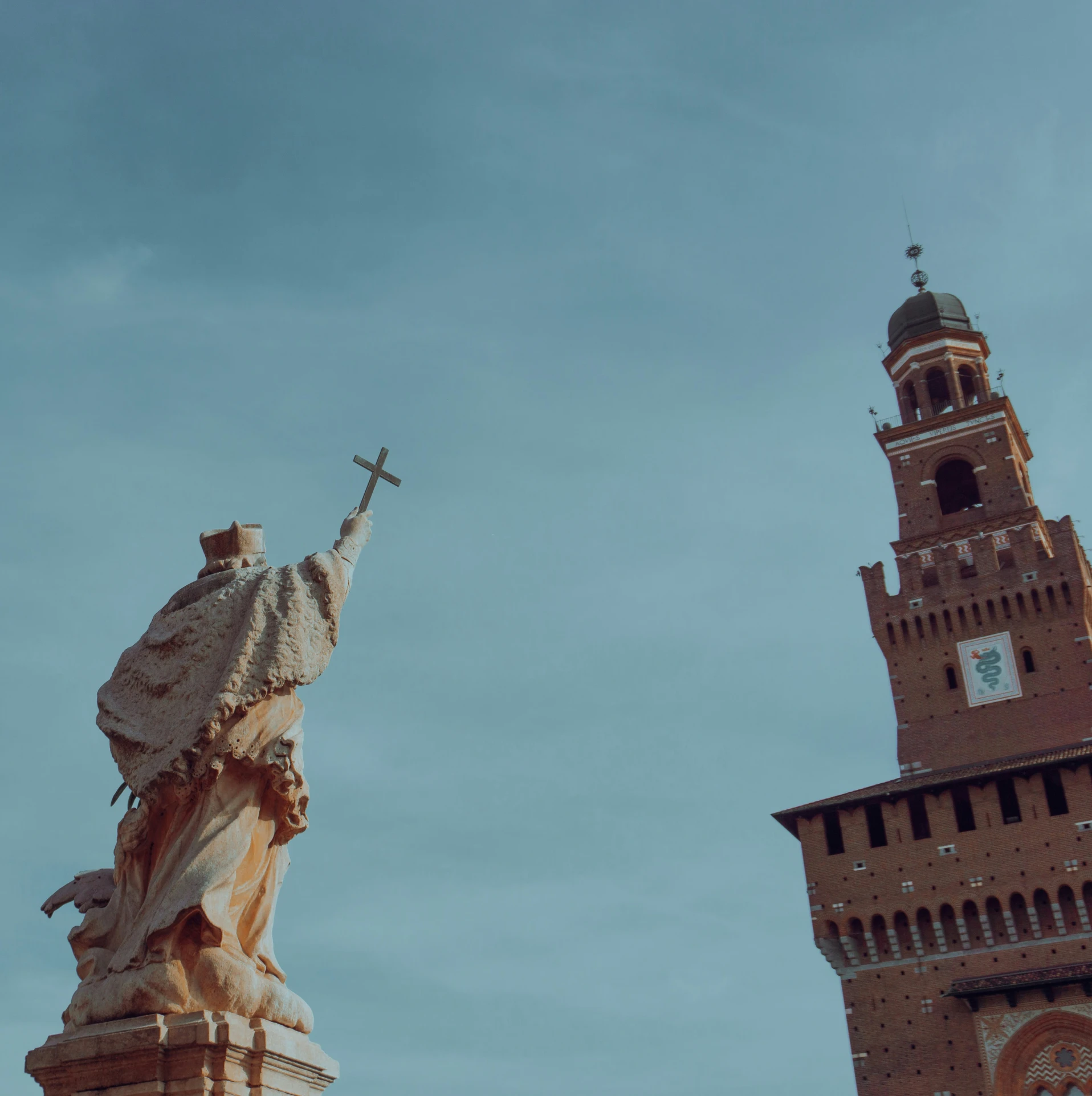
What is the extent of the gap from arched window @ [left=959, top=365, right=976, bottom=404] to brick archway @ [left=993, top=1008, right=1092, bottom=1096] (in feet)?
63.4

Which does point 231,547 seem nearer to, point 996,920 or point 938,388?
point 996,920

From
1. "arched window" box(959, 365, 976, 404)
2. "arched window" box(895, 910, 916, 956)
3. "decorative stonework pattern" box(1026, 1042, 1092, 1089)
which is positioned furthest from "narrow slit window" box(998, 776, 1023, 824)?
"arched window" box(959, 365, 976, 404)

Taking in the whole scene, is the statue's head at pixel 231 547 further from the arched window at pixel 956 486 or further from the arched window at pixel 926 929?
the arched window at pixel 956 486

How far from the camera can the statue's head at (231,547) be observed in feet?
21.4

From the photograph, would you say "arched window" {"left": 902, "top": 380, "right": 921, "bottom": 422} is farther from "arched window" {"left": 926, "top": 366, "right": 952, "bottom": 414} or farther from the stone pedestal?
the stone pedestal

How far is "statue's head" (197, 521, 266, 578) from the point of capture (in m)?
6.51

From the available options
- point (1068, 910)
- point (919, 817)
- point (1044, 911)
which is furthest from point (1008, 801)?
point (1068, 910)

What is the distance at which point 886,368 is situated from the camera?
138 ft

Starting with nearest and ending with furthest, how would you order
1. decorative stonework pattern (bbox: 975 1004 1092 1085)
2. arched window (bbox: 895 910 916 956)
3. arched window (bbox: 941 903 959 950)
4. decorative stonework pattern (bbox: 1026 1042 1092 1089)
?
decorative stonework pattern (bbox: 1026 1042 1092 1089)
decorative stonework pattern (bbox: 975 1004 1092 1085)
arched window (bbox: 941 903 959 950)
arched window (bbox: 895 910 916 956)

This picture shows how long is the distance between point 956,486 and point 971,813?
11852 millimetres

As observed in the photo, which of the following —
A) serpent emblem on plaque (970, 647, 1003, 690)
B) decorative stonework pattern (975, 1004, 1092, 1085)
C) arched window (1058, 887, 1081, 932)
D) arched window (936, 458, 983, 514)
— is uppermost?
arched window (936, 458, 983, 514)

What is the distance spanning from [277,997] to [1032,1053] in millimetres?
27331

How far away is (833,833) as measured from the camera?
32.5m

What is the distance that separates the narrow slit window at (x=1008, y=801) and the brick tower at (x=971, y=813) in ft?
0.15
